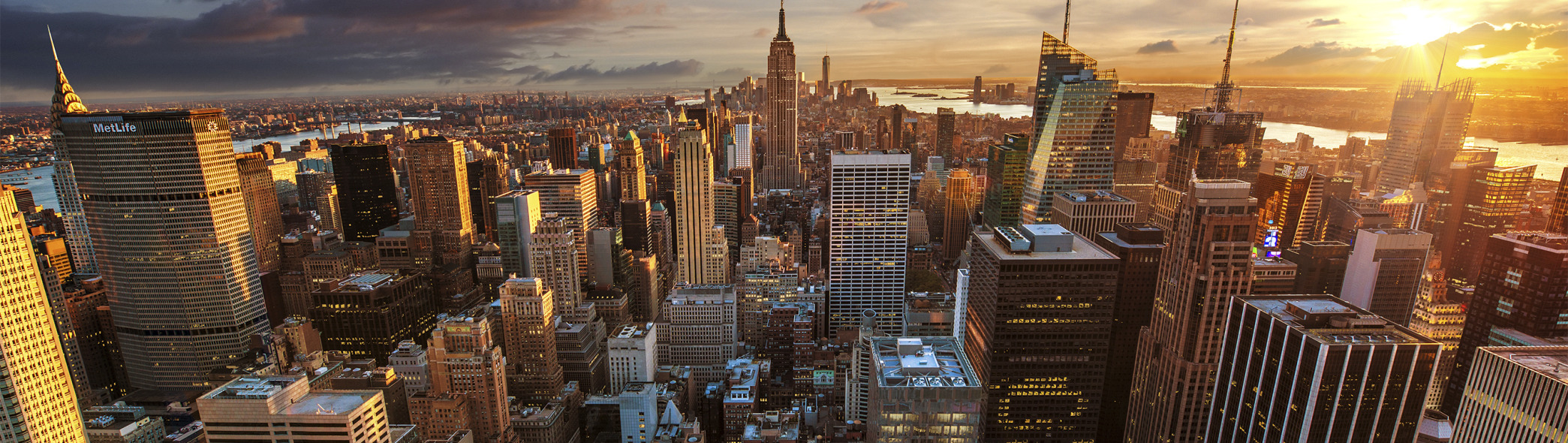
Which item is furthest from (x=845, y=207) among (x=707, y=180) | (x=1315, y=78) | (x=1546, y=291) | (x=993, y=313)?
(x=1546, y=291)

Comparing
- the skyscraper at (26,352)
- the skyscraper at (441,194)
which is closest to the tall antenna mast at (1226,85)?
the skyscraper at (26,352)

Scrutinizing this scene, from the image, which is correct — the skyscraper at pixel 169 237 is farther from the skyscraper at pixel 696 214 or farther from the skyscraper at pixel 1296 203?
the skyscraper at pixel 1296 203

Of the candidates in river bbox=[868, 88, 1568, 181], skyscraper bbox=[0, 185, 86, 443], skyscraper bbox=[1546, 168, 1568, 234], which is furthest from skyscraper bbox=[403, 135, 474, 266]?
skyscraper bbox=[1546, 168, 1568, 234]

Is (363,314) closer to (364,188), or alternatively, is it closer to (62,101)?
(62,101)

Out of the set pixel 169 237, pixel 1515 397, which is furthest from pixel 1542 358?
pixel 169 237

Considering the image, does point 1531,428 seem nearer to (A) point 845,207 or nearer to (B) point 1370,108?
(B) point 1370,108

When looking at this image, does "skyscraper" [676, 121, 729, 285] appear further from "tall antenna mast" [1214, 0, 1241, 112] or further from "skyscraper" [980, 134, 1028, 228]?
"tall antenna mast" [1214, 0, 1241, 112]
